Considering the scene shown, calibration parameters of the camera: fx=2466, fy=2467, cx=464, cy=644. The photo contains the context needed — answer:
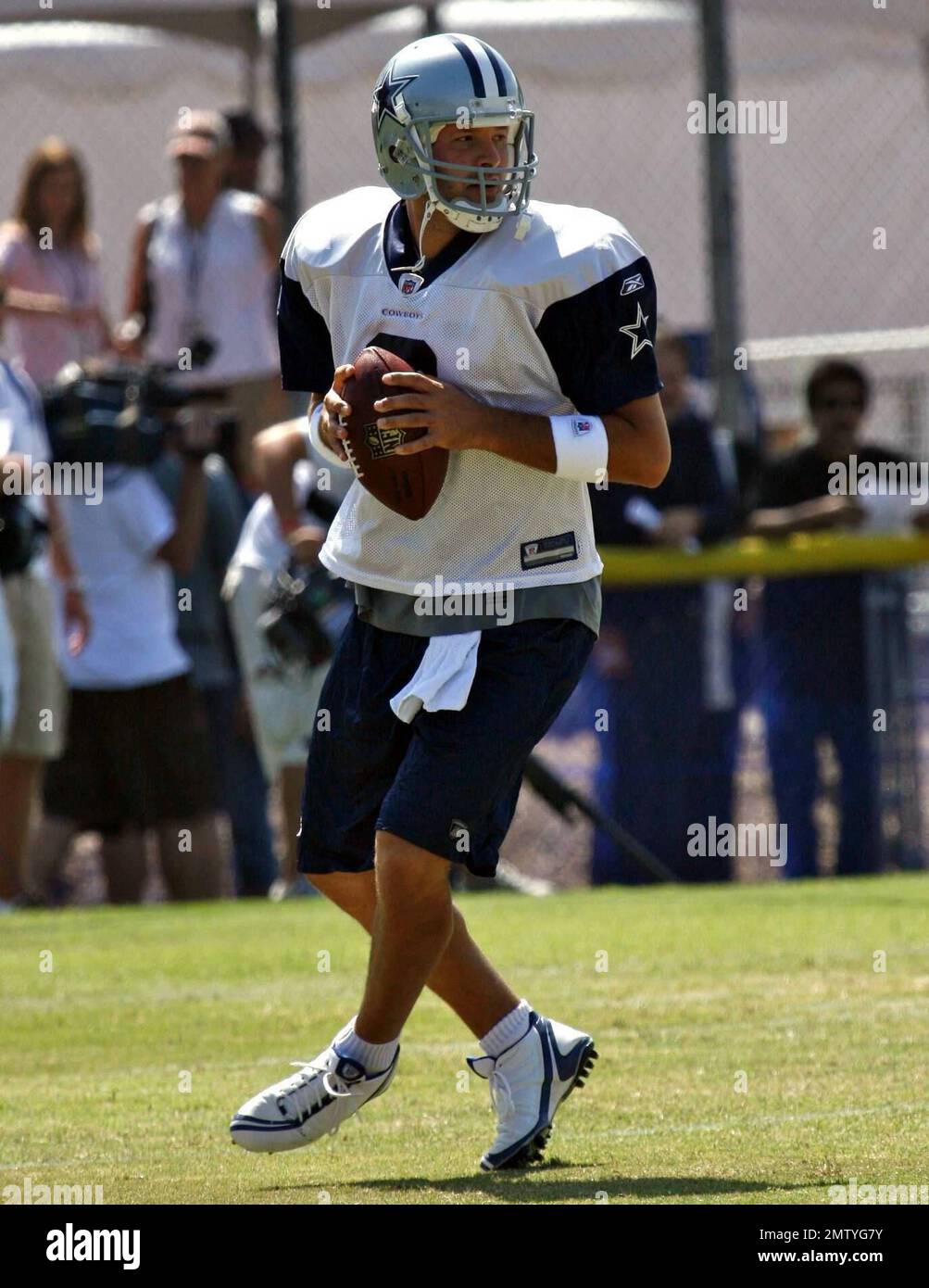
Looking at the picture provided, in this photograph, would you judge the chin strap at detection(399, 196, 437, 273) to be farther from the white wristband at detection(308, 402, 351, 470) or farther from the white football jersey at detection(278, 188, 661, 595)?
the white wristband at detection(308, 402, 351, 470)

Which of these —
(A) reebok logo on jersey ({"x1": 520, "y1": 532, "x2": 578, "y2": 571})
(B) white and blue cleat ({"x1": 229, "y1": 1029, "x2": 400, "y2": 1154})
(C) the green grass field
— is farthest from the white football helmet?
(C) the green grass field

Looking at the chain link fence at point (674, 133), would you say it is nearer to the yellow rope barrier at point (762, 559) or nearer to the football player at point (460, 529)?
the yellow rope barrier at point (762, 559)

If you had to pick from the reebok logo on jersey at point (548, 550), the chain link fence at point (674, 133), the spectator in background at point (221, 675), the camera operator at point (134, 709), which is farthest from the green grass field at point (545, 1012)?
the chain link fence at point (674, 133)

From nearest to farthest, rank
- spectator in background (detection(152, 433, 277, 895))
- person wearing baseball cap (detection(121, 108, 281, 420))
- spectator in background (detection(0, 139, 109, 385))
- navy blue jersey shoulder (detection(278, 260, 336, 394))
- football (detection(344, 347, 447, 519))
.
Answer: football (detection(344, 347, 447, 519)) < navy blue jersey shoulder (detection(278, 260, 336, 394)) < spectator in background (detection(152, 433, 277, 895)) < spectator in background (detection(0, 139, 109, 385)) < person wearing baseball cap (detection(121, 108, 281, 420))

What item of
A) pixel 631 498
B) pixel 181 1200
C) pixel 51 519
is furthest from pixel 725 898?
pixel 181 1200

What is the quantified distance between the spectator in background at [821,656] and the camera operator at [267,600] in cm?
219

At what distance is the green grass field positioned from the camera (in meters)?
4.89

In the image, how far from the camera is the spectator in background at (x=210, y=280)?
38.9 ft

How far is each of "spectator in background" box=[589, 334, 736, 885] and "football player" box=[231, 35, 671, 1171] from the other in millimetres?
5886

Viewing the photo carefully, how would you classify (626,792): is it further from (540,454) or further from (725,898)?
(540,454)

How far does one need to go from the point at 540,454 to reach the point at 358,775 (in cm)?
81

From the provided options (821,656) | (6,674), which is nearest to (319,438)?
(6,674)

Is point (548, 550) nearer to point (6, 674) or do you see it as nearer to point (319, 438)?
point (319, 438)

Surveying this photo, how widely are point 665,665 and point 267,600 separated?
1.99 m
